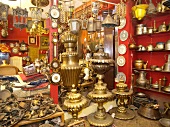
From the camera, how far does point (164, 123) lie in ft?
6.81

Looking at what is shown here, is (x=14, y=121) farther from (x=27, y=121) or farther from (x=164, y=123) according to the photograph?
(x=164, y=123)

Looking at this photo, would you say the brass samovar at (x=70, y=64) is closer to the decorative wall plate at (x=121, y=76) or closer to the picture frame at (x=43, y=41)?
the decorative wall plate at (x=121, y=76)

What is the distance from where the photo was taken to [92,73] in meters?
2.79

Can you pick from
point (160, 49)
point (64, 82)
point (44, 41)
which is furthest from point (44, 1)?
point (44, 41)

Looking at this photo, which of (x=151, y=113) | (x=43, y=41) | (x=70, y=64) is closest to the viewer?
(x=70, y=64)

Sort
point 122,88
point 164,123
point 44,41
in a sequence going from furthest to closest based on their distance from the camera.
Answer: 1. point 44,41
2. point 122,88
3. point 164,123

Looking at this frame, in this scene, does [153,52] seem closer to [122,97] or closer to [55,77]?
[122,97]

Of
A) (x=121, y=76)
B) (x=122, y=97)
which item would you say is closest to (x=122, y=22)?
(x=121, y=76)

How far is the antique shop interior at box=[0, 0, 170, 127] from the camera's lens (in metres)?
1.66

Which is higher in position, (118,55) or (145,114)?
(118,55)

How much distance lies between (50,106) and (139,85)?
2140 mm

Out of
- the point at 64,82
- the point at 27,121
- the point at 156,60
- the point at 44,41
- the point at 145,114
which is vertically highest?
the point at 44,41

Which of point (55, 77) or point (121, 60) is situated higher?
point (121, 60)

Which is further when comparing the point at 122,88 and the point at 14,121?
the point at 122,88
